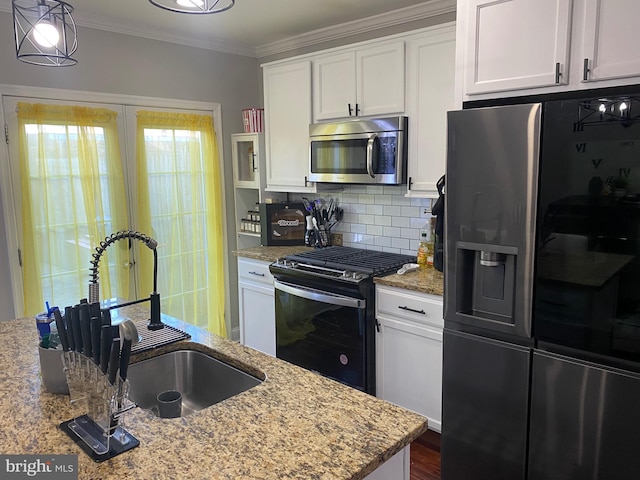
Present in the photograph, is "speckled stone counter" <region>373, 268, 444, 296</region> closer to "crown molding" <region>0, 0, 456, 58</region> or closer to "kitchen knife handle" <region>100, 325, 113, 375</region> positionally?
"crown molding" <region>0, 0, 456, 58</region>

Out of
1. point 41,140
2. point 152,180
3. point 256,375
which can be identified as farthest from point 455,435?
point 41,140

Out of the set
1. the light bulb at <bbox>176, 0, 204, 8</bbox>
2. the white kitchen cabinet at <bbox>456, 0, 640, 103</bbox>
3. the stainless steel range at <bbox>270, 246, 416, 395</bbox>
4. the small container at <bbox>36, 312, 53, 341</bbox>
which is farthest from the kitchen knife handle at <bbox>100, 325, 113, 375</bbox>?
the stainless steel range at <bbox>270, 246, 416, 395</bbox>

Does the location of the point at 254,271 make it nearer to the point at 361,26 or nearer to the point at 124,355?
the point at 361,26

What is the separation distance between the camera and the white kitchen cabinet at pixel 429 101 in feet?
8.87

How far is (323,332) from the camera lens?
3104 millimetres

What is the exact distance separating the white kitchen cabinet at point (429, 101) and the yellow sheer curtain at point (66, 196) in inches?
81.6

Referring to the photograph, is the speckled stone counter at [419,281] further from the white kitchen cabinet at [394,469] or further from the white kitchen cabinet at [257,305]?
the white kitchen cabinet at [394,469]

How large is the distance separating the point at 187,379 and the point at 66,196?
78.4 inches

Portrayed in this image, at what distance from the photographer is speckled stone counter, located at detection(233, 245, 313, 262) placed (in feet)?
11.5

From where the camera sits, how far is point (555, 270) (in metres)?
1.87

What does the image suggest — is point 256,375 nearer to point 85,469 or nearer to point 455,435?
point 85,469

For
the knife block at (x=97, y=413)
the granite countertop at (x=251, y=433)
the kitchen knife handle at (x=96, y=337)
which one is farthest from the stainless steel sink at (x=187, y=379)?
the kitchen knife handle at (x=96, y=337)

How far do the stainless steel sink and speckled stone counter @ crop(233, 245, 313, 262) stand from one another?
1644mm

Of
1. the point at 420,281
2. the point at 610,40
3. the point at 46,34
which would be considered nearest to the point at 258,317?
the point at 420,281
